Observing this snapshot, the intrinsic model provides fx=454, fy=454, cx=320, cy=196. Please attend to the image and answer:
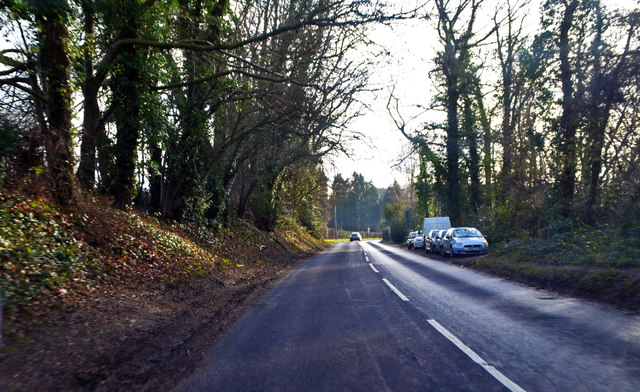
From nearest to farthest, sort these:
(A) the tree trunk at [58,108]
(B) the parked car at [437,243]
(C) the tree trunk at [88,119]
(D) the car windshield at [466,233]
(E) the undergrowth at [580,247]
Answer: (A) the tree trunk at [58,108] < (C) the tree trunk at [88,119] < (E) the undergrowth at [580,247] < (D) the car windshield at [466,233] < (B) the parked car at [437,243]

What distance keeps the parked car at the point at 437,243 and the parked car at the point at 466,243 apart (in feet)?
8.72

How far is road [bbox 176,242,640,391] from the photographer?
4.54m

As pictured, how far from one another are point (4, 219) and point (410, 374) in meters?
7.42

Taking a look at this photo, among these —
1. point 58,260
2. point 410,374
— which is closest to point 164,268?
point 58,260

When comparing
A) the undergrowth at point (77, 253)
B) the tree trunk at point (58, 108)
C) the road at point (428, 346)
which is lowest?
the road at point (428, 346)

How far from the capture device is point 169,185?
17.1m

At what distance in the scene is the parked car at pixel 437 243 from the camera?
87.1ft

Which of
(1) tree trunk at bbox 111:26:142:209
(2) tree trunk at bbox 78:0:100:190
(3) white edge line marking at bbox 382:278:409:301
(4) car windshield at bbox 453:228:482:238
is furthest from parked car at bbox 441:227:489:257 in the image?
(2) tree trunk at bbox 78:0:100:190

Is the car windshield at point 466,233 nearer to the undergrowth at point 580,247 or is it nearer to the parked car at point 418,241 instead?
the undergrowth at point 580,247

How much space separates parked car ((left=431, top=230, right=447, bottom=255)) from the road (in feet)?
54.6

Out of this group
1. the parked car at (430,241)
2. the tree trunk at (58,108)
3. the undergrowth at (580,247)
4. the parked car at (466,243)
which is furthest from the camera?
the parked car at (430,241)

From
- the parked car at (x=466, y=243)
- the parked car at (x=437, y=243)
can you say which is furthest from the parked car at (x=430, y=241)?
the parked car at (x=466, y=243)

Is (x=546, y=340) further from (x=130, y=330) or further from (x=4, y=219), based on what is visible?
(x=4, y=219)

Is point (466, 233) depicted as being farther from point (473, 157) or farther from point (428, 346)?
point (428, 346)
